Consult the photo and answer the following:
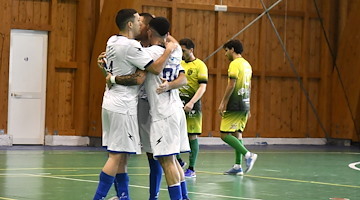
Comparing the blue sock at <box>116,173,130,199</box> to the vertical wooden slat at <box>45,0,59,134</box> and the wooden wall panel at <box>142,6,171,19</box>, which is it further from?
the wooden wall panel at <box>142,6,171,19</box>

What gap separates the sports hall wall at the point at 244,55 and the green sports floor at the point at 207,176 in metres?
1.72

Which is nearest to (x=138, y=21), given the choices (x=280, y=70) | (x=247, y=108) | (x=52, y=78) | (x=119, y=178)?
(x=119, y=178)

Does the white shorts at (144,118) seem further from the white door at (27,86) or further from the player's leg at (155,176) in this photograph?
the white door at (27,86)

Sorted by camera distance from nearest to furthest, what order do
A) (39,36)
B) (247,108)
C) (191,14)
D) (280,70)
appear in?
(247,108) < (39,36) < (191,14) < (280,70)

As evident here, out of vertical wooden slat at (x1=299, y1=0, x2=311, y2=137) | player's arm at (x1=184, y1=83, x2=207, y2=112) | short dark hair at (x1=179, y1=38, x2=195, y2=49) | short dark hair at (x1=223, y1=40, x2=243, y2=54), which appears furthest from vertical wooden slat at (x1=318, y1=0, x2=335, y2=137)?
player's arm at (x1=184, y1=83, x2=207, y2=112)

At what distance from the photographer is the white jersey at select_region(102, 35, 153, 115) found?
8227 mm

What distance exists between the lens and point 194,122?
13.1 m

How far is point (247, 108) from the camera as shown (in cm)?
1368

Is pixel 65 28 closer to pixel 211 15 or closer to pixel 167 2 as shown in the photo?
pixel 167 2

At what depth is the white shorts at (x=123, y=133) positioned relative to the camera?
822 centimetres

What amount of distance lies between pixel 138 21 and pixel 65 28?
1191 centimetres

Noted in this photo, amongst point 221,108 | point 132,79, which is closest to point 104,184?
point 132,79

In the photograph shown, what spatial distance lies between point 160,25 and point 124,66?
58 cm

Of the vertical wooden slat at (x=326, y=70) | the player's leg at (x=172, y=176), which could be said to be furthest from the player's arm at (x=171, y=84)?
the vertical wooden slat at (x=326, y=70)
